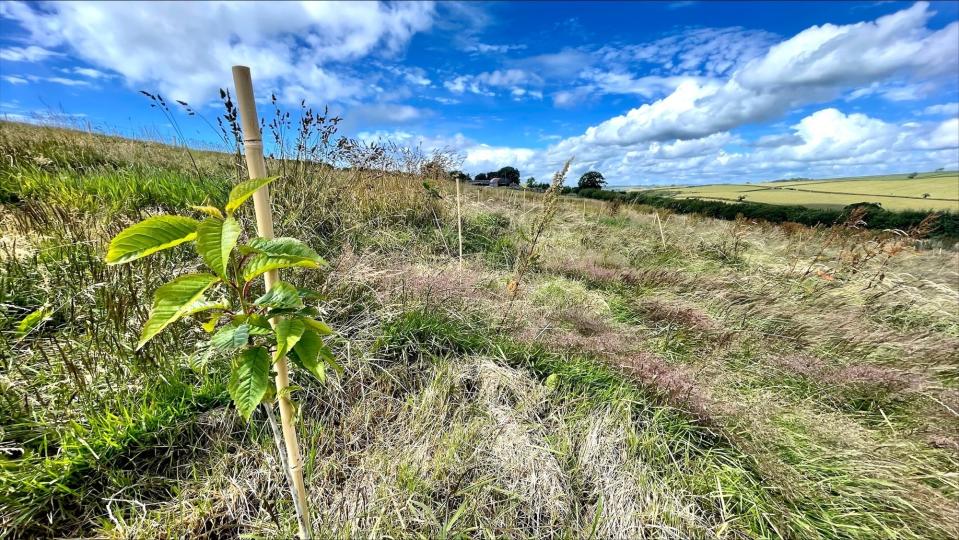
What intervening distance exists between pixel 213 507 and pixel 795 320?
4.60 metres

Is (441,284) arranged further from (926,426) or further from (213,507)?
(926,426)

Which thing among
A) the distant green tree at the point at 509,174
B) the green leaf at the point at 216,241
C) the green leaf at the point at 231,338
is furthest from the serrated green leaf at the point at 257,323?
the distant green tree at the point at 509,174

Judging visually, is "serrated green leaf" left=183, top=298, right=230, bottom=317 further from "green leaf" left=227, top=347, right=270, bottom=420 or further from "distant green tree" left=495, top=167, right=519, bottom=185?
"distant green tree" left=495, top=167, right=519, bottom=185

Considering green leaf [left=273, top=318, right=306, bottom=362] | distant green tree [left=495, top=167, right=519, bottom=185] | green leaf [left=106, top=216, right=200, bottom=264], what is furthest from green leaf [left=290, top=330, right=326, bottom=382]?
distant green tree [left=495, top=167, right=519, bottom=185]

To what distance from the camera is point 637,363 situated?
7.59 feet

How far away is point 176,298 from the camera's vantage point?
724mm

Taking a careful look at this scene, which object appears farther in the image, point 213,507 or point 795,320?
point 795,320

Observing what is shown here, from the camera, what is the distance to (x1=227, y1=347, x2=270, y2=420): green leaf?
75cm

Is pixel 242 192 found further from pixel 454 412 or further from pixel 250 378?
pixel 454 412

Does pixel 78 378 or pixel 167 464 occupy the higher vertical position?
pixel 78 378

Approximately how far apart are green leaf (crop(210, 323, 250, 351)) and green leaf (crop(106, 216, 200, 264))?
0.21m

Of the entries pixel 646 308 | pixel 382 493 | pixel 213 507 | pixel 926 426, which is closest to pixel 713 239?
pixel 646 308

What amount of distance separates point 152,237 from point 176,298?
13cm

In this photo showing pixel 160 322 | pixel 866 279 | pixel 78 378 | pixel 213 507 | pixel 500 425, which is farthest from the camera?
pixel 866 279
